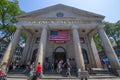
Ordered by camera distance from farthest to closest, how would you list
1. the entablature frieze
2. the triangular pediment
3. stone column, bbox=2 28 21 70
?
the triangular pediment → the entablature frieze → stone column, bbox=2 28 21 70

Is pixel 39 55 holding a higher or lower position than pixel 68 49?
lower

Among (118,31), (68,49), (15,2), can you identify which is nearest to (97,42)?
(118,31)

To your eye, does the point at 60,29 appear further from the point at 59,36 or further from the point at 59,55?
the point at 59,55

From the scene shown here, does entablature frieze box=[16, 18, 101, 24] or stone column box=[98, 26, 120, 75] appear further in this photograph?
entablature frieze box=[16, 18, 101, 24]

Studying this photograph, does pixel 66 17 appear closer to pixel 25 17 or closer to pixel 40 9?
pixel 40 9

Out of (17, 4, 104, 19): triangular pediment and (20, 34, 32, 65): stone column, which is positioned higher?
(17, 4, 104, 19): triangular pediment

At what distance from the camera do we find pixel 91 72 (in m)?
16.2

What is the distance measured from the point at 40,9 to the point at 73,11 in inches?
215

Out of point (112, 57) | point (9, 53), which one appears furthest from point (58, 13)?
point (112, 57)

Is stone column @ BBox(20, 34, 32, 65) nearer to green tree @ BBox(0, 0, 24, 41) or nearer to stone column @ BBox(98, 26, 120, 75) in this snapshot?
green tree @ BBox(0, 0, 24, 41)

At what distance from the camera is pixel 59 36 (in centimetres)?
1988

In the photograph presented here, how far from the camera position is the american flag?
19.6 metres

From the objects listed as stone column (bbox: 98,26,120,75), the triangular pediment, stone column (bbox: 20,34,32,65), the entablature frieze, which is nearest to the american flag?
the entablature frieze

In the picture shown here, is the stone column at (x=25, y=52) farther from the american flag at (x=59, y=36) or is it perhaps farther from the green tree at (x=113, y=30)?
the green tree at (x=113, y=30)
